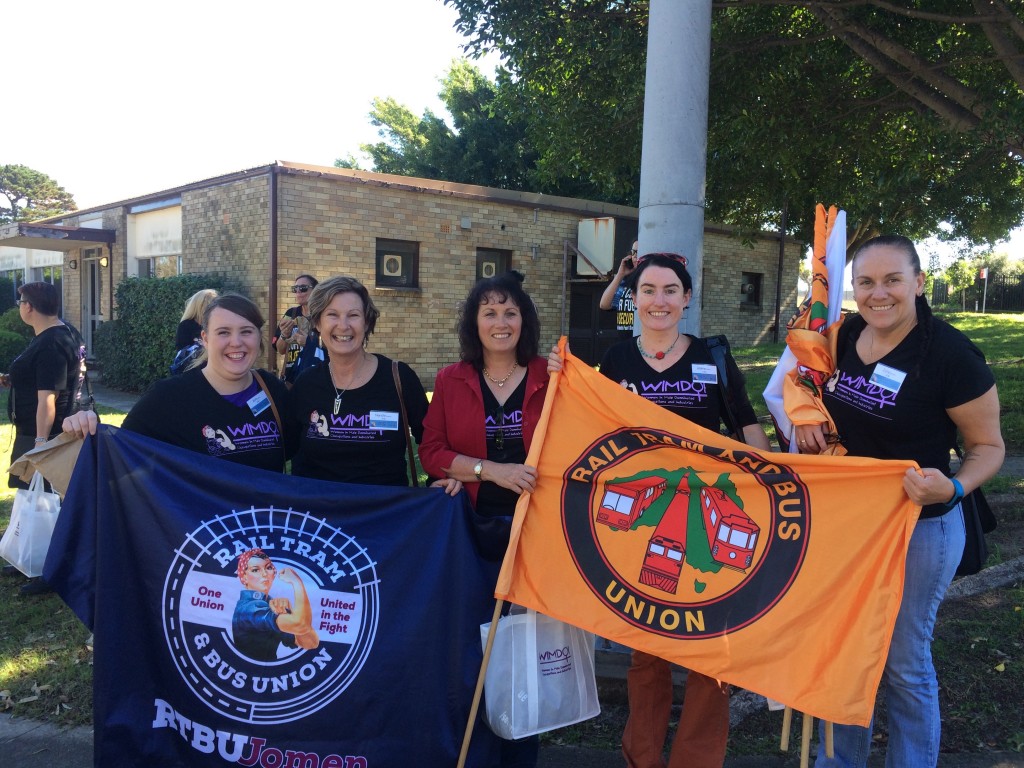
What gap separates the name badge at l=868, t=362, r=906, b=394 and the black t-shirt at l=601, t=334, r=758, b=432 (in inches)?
20.2

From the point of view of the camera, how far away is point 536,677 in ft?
9.50

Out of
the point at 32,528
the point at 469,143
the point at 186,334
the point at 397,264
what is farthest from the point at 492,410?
the point at 469,143

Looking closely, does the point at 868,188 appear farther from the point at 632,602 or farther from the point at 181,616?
the point at 181,616

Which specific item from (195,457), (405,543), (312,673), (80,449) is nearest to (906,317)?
(405,543)

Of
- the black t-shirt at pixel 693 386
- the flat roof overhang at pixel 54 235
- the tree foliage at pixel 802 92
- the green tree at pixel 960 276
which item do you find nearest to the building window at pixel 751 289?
the tree foliage at pixel 802 92

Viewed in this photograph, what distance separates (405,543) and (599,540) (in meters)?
0.79

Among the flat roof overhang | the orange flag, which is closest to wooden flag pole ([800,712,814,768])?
the orange flag

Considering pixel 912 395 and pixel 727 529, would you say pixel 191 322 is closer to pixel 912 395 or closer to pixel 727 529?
pixel 727 529

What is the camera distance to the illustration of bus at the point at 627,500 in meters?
3.02

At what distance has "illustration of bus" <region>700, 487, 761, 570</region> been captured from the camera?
9.41ft

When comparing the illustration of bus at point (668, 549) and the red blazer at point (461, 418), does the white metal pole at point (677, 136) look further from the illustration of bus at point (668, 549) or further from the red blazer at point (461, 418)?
the illustration of bus at point (668, 549)

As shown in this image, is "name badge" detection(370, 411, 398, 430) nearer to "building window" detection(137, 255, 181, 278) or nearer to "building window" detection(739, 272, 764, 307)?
"building window" detection(137, 255, 181, 278)

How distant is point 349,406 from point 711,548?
1.64 metres

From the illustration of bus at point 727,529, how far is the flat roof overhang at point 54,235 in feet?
60.5
